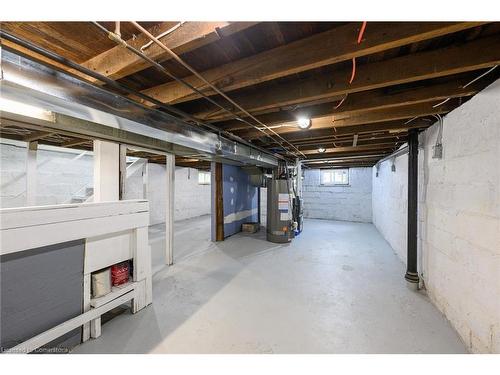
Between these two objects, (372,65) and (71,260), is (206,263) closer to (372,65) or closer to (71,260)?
(71,260)

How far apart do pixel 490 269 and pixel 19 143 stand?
19.7 ft

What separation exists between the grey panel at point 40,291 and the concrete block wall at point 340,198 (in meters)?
6.87

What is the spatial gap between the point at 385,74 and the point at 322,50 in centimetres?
54

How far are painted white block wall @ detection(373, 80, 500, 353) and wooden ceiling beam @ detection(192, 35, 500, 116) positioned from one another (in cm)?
34

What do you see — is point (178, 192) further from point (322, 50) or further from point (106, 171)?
point (322, 50)

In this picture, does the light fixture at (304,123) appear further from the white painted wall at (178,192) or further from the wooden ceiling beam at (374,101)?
the white painted wall at (178,192)

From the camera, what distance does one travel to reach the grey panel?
1181 millimetres

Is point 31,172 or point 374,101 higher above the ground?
point 374,101

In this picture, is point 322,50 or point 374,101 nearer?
point 322,50

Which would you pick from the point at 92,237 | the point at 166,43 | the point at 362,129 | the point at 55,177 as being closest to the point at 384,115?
the point at 362,129

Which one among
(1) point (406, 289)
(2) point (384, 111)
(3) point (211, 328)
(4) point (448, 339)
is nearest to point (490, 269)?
(4) point (448, 339)

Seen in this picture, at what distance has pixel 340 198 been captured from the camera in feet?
23.1

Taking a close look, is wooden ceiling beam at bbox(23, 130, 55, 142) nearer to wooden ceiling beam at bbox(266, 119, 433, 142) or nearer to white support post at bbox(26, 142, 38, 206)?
white support post at bbox(26, 142, 38, 206)

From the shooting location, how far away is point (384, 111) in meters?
2.04
